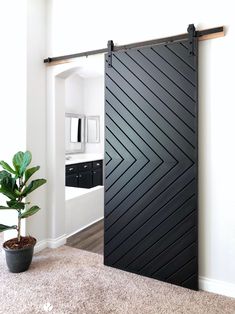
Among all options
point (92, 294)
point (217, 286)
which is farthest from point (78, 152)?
point (217, 286)

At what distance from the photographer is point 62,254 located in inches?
119

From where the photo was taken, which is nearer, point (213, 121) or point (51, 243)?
point (213, 121)

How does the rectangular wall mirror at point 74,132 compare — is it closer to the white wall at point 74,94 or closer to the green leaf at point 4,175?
the white wall at point 74,94

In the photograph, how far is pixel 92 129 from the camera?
6660mm

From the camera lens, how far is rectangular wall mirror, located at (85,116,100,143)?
6609 mm

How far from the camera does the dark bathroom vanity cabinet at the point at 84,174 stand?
16.8 ft

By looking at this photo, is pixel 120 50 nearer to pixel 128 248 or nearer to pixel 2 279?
pixel 128 248

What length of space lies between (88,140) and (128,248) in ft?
14.4

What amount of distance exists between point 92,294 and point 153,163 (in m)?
1.31

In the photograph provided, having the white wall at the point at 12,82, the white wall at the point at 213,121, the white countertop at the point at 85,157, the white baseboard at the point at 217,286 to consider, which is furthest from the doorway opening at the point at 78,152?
the white baseboard at the point at 217,286

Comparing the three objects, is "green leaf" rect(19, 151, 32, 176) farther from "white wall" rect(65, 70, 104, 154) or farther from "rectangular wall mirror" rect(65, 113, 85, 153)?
"white wall" rect(65, 70, 104, 154)

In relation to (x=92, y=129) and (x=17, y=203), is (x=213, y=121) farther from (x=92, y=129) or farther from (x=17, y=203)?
(x=92, y=129)

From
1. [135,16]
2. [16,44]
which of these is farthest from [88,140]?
[135,16]

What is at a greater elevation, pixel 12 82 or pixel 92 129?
pixel 12 82
